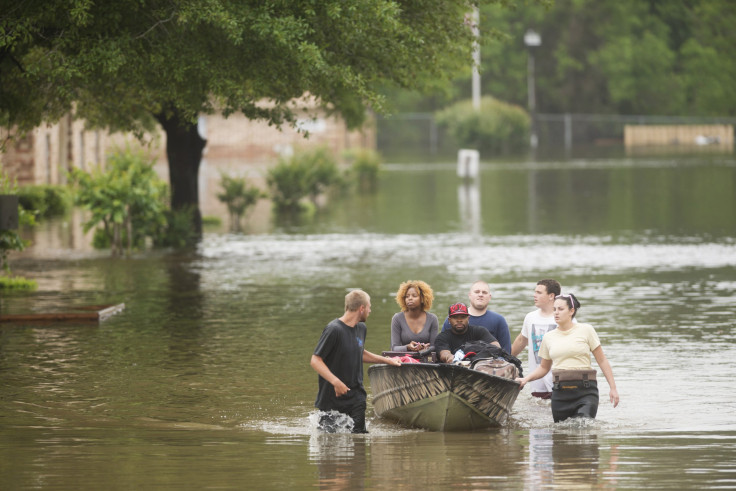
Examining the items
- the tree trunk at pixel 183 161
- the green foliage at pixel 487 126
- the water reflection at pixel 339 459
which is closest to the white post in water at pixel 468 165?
the tree trunk at pixel 183 161

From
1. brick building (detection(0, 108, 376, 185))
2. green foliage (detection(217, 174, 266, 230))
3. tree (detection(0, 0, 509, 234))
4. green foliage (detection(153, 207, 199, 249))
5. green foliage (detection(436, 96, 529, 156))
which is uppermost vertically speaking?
green foliage (detection(436, 96, 529, 156))

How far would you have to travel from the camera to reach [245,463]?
9852 mm

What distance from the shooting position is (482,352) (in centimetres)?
1167

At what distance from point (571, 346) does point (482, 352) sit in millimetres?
811

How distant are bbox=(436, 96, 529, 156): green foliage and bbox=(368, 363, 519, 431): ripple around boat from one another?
81050mm

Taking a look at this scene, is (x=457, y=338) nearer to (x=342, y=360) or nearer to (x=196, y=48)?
(x=342, y=360)

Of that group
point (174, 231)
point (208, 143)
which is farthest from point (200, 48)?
point (208, 143)

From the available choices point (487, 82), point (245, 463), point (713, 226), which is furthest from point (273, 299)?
point (487, 82)

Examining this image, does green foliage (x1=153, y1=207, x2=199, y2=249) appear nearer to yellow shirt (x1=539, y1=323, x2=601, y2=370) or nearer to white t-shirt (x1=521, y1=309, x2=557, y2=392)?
white t-shirt (x1=521, y1=309, x2=557, y2=392)

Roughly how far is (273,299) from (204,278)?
315 centimetres

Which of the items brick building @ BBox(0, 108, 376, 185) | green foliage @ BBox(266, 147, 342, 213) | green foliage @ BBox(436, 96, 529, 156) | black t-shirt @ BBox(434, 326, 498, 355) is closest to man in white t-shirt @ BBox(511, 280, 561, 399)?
black t-shirt @ BBox(434, 326, 498, 355)

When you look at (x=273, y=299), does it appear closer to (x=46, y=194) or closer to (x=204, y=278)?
(x=204, y=278)

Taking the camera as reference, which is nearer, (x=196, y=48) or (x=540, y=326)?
(x=540, y=326)

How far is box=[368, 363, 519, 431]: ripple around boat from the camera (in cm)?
1100
